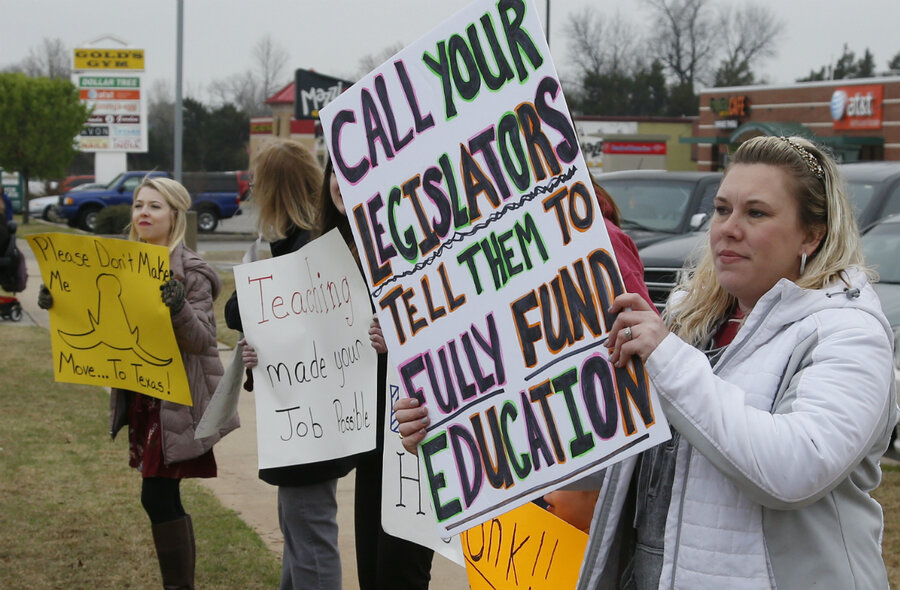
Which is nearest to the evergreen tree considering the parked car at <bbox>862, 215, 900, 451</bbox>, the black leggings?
the parked car at <bbox>862, 215, 900, 451</bbox>

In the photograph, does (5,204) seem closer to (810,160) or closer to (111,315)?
(111,315)

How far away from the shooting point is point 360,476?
12.1 feet

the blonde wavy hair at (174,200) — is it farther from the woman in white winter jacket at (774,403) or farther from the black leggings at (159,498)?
the woman in white winter jacket at (774,403)

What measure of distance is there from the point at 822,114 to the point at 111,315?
120ft

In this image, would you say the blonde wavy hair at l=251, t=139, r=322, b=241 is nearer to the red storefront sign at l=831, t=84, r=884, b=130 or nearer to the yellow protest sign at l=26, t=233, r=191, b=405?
the yellow protest sign at l=26, t=233, r=191, b=405

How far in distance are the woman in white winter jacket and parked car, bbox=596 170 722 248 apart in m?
8.66

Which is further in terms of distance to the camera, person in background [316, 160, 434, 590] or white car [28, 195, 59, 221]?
white car [28, 195, 59, 221]

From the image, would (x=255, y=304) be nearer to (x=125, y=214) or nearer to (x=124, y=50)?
(x=125, y=214)

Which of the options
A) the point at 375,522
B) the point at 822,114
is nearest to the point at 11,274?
the point at 375,522

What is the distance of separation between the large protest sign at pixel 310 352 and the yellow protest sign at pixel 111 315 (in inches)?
21.8

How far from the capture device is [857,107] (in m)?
35.2

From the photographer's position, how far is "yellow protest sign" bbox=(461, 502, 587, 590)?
8.93 ft

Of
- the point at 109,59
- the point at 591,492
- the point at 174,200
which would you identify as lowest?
the point at 591,492

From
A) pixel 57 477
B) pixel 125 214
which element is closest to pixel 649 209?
pixel 57 477
